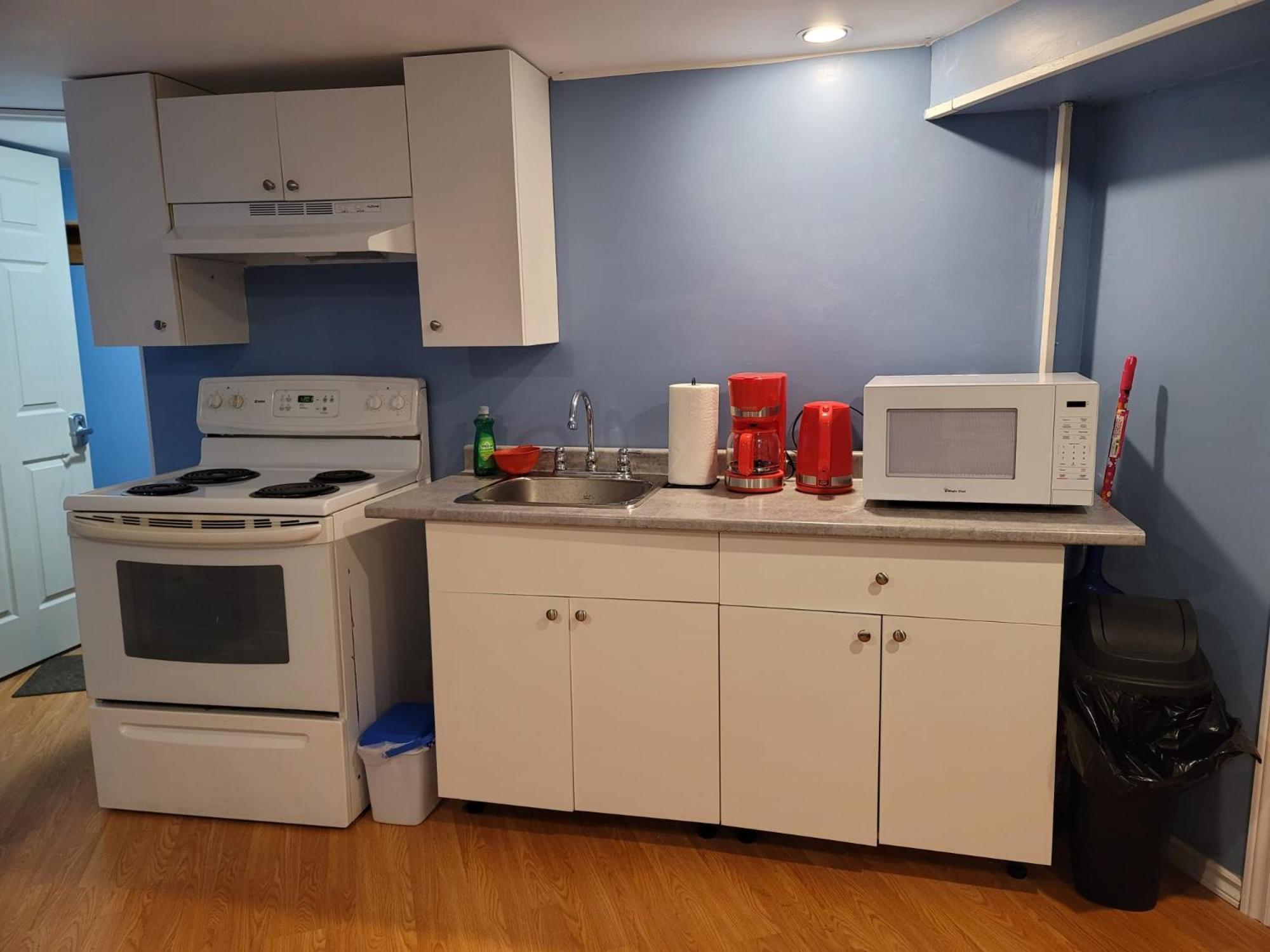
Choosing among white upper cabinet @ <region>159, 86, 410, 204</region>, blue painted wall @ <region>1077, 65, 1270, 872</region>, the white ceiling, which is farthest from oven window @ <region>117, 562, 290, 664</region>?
blue painted wall @ <region>1077, 65, 1270, 872</region>

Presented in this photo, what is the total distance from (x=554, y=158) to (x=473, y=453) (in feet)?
3.05

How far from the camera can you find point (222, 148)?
8.75 ft

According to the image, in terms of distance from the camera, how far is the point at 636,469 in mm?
2850

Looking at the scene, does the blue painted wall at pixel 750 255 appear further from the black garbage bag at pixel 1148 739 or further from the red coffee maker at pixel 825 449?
the black garbage bag at pixel 1148 739

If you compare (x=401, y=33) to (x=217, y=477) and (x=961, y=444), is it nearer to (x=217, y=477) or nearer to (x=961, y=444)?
(x=217, y=477)

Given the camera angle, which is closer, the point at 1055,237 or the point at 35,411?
the point at 1055,237

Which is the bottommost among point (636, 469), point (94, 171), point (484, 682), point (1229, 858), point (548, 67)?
point (1229, 858)

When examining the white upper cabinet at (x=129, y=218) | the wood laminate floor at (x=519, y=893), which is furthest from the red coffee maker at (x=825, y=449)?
the white upper cabinet at (x=129, y=218)

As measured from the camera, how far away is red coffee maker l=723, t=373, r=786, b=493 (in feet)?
8.07

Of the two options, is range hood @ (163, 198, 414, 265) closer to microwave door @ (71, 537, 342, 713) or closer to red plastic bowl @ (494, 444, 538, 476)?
red plastic bowl @ (494, 444, 538, 476)

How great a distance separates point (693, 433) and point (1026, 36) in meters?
1.23

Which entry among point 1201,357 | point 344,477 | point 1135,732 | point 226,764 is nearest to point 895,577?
point 1135,732

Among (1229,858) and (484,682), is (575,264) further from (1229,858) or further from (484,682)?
(1229,858)

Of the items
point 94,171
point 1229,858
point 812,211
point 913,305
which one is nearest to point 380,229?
point 94,171
